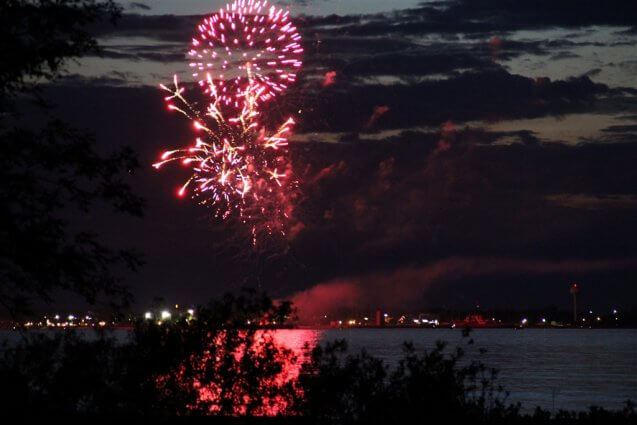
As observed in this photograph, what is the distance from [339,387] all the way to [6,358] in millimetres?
6254

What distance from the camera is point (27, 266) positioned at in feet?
47.6

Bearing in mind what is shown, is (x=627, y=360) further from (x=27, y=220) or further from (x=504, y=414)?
(x=27, y=220)

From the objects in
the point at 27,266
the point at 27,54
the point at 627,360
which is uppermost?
the point at 27,54

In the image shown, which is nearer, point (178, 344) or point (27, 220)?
point (27, 220)

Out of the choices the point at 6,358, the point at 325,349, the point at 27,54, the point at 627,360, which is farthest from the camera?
the point at 627,360

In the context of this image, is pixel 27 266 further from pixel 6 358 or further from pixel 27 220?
pixel 6 358

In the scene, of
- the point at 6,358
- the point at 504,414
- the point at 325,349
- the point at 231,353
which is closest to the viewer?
the point at 231,353

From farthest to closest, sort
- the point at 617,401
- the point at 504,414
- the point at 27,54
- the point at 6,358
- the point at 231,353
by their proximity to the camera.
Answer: the point at 617,401, the point at 504,414, the point at 6,358, the point at 231,353, the point at 27,54

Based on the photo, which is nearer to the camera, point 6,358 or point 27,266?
point 27,266

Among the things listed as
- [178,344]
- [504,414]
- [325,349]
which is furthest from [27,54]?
[504,414]

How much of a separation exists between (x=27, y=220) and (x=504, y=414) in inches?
457

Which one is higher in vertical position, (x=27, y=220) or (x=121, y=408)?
(x=27, y=220)

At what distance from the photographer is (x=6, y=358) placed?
20984 millimetres

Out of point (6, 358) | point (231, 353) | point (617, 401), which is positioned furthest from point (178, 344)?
point (617, 401)
